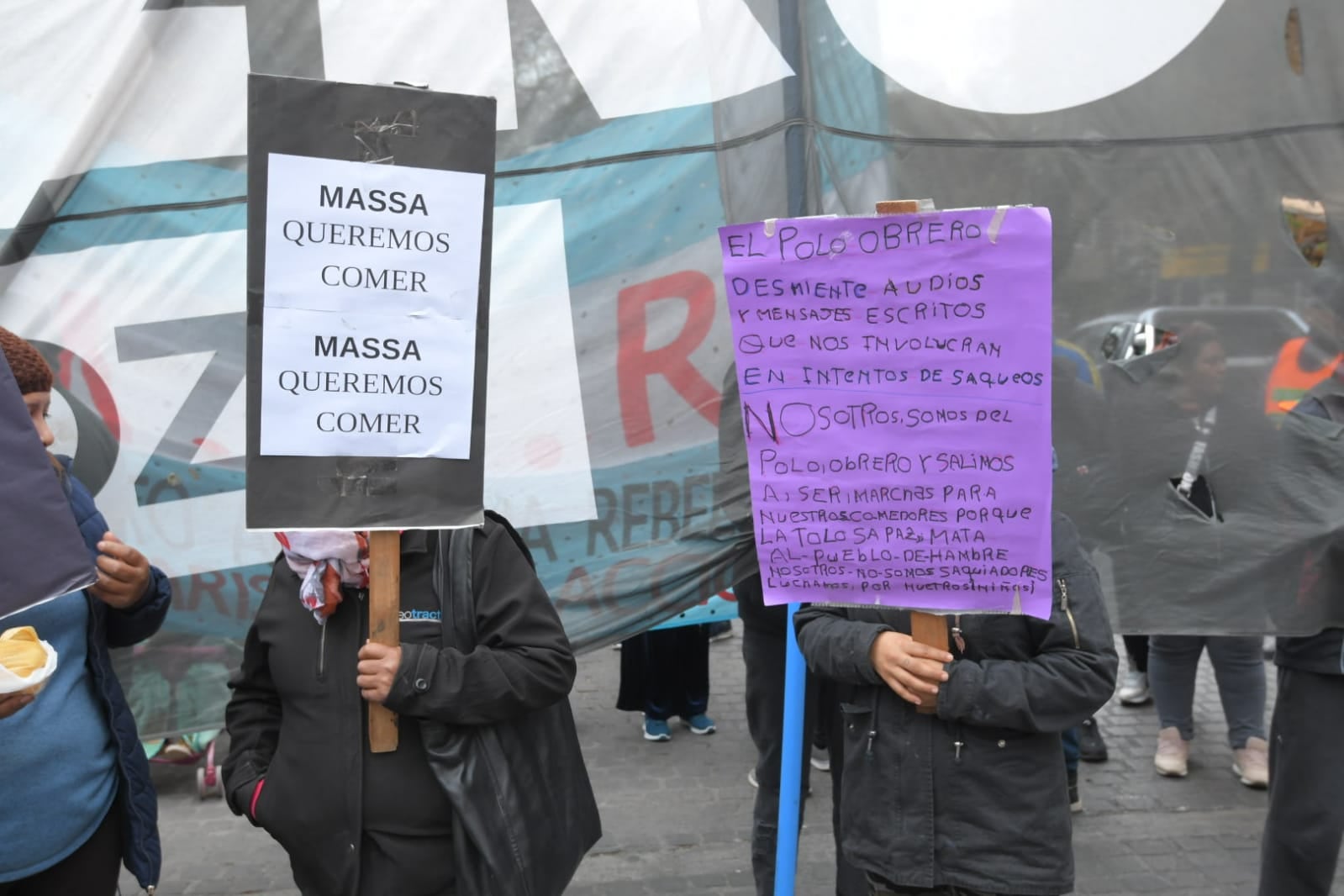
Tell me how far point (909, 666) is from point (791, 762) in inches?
37.5

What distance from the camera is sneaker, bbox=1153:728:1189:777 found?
539cm

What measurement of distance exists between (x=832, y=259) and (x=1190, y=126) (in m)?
1.45

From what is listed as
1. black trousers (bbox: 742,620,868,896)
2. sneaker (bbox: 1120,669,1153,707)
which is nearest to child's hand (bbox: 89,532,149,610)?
black trousers (bbox: 742,620,868,896)

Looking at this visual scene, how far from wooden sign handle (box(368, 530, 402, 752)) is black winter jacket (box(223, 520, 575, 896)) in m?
0.03

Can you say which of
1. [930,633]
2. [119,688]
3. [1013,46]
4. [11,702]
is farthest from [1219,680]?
[11,702]

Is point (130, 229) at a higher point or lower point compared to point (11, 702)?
higher

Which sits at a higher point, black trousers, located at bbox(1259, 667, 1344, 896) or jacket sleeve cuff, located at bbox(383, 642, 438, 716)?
jacket sleeve cuff, located at bbox(383, 642, 438, 716)

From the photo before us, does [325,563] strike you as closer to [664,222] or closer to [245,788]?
[245,788]

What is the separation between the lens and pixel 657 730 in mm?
6129

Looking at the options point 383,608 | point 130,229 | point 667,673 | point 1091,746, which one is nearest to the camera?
point 383,608

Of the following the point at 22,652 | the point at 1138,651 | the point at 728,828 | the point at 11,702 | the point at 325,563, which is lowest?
the point at 728,828

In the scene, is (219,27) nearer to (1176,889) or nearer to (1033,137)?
(1033,137)

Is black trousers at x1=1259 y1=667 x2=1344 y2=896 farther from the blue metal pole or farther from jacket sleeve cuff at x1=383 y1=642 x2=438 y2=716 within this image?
jacket sleeve cuff at x1=383 y1=642 x2=438 y2=716

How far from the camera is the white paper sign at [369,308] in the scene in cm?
231
